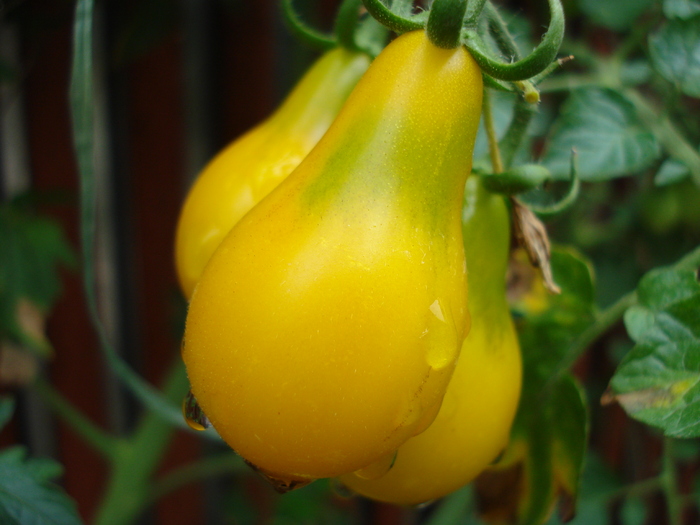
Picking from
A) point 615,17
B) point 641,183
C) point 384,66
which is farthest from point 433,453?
point 641,183

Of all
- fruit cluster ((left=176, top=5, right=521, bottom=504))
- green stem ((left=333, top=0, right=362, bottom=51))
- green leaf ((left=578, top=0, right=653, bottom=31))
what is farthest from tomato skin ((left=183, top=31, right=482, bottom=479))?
green leaf ((left=578, top=0, right=653, bottom=31))

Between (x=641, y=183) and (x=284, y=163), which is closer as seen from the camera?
(x=284, y=163)

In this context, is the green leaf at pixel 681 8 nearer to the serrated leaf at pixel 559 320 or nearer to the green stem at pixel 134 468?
the serrated leaf at pixel 559 320

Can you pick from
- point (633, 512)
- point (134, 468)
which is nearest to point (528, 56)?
point (633, 512)

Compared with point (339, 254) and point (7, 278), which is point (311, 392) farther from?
point (7, 278)

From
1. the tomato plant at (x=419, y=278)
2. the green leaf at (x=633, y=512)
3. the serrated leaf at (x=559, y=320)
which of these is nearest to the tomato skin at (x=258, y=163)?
the tomato plant at (x=419, y=278)

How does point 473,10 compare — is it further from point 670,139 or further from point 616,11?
point 616,11

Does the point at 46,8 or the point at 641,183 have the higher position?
the point at 46,8

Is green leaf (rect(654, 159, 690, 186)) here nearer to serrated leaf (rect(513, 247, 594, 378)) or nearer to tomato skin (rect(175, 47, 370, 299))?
serrated leaf (rect(513, 247, 594, 378))
